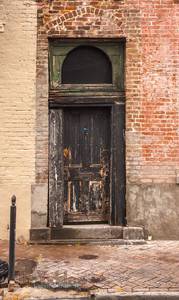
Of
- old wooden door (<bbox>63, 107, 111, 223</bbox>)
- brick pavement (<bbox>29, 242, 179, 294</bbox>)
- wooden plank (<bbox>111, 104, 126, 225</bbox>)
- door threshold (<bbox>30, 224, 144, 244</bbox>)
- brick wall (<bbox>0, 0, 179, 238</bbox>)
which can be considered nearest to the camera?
brick pavement (<bbox>29, 242, 179, 294</bbox>)

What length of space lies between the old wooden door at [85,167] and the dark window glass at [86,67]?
1.99 feet

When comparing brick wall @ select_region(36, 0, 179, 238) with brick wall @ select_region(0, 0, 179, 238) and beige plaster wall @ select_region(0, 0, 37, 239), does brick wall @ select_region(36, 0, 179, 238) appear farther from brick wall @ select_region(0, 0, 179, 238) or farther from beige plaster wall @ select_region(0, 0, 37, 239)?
beige plaster wall @ select_region(0, 0, 37, 239)

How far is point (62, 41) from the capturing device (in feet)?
30.2

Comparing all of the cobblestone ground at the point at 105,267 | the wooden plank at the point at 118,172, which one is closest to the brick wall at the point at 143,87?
the wooden plank at the point at 118,172

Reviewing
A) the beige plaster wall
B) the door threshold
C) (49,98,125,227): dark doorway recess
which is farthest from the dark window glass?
the door threshold

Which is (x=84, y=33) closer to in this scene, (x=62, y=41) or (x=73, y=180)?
(x=62, y=41)

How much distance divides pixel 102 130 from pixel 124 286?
12.6ft

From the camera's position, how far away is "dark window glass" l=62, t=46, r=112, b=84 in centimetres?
928

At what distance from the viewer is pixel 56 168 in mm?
9086

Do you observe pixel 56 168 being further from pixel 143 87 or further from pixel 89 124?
pixel 143 87

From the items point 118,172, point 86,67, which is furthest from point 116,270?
point 86,67

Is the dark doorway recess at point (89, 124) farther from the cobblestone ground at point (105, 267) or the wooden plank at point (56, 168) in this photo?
the cobblestone ground at point (105, 267)

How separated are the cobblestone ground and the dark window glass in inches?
128

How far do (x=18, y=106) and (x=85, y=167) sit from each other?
177 cm
